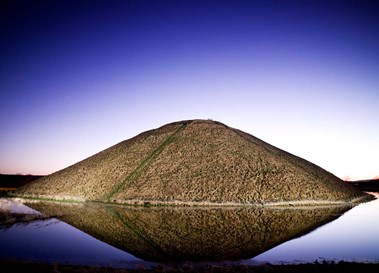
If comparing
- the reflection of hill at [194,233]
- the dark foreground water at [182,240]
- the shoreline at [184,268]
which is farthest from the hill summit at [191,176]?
the shoreline at [184,268]

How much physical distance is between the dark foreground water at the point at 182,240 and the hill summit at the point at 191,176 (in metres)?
12.4

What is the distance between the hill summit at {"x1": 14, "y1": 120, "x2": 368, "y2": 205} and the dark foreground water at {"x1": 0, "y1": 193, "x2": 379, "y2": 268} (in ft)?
40.8

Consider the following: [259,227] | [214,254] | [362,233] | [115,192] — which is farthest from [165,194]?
[214,254]

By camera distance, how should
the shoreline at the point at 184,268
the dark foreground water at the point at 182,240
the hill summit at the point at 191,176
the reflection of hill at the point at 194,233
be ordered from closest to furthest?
the shoreline at the point at 184,268 → the dark foreground water at the point at 182,240 → the reflection of hill at the point at 194,233 → the hill summit at the point at 191,176

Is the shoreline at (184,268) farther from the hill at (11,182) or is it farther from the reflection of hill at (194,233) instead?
the hill at (11,182)

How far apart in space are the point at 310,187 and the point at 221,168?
1171cm

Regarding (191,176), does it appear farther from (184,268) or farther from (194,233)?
(184,268)

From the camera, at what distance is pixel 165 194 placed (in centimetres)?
3809

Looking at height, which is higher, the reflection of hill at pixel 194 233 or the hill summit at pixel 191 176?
the hill summit at pixel 191 176

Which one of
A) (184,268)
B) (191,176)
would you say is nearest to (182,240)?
(184,268)

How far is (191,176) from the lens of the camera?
43.4 meters

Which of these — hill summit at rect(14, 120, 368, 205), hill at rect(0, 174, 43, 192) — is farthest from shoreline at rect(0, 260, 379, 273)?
hill at rect(0, 174, 43, 192)

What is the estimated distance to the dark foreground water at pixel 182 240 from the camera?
1335cm

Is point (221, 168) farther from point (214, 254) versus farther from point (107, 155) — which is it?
point (214, 254)
